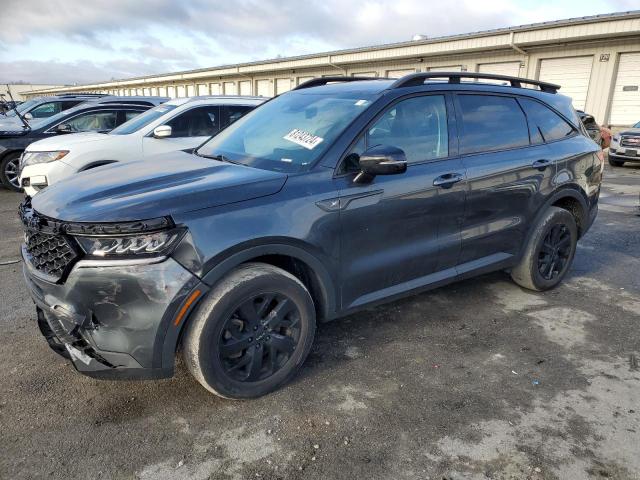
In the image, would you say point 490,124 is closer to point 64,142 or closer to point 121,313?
point 121,313

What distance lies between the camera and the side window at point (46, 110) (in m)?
12.9

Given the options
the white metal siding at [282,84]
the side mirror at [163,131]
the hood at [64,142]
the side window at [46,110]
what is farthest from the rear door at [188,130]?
the white metal siding at [282,84]

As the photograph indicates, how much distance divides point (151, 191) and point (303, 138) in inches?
42.5

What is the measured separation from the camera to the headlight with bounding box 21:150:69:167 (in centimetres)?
671

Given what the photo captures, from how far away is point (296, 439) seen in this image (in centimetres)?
246

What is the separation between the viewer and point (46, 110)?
43.2 ft

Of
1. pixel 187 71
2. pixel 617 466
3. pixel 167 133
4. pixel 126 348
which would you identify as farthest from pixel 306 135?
pixel 187 71

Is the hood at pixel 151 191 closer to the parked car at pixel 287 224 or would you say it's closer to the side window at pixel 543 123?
the parked car at pixel 287 224

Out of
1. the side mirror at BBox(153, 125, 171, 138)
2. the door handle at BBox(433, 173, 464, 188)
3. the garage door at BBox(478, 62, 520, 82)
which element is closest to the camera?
the door handle at BBox(433, 173, 464, 188)

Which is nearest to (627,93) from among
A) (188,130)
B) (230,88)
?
(188,130)

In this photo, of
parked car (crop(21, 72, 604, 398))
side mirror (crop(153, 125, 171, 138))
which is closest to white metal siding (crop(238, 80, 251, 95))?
side mirror (crop(153, 125, 171, 138))

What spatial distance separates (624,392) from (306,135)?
253cm

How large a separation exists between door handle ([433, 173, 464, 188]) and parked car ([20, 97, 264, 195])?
376cm

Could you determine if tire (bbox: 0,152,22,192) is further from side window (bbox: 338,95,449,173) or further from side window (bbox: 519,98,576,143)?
side window (bbox: 519,98,576,143)
